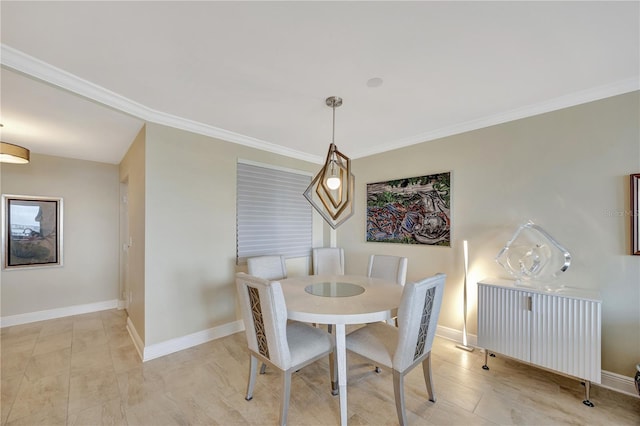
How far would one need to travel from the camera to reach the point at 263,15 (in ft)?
4.60

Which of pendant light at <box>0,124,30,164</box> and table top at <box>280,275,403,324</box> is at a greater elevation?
pendant light at <box>0,124,30,164</box>

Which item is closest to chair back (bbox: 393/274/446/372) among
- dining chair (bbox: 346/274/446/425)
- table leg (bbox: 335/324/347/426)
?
dining chair (bbox: 346/274/446/425)

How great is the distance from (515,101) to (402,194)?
1476 millimetres

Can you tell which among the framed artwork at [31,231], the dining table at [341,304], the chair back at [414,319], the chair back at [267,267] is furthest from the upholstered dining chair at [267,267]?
the framed artwork at [31,231]

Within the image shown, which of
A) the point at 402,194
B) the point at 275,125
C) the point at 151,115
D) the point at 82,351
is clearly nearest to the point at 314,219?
the point at 402,194

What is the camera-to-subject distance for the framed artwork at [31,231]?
11.1ft

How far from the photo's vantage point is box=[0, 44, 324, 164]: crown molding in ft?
5.59

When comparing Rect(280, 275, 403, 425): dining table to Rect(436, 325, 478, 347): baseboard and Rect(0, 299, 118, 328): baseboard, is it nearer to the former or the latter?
Rect(436, 325, 478, 347): baseboard

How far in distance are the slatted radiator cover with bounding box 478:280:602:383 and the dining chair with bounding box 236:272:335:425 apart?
5.20 ft

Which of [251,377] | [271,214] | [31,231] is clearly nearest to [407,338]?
[251,377]

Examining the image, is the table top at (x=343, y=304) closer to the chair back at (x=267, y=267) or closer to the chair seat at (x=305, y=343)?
the chair seat at (x=305, y=343)

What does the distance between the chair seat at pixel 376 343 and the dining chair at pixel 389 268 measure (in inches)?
32.9

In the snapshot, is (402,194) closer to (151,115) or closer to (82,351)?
(151,115)

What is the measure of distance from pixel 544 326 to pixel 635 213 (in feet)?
3.65
